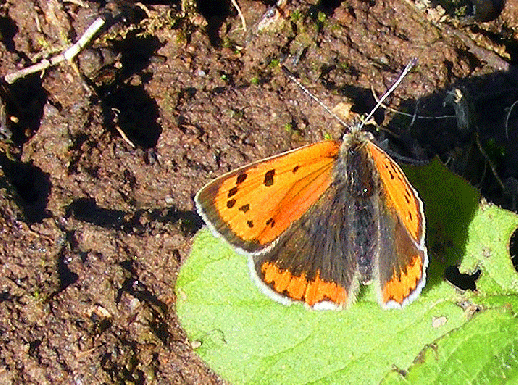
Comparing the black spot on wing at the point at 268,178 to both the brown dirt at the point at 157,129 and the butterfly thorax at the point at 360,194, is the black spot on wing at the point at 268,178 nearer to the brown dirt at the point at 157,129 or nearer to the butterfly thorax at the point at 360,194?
the butterfly thorax at the point at 360,194

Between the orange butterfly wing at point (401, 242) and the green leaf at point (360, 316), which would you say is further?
the green leaf at point (360, 316)

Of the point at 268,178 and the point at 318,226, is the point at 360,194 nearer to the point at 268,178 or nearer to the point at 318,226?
the point at 318,226

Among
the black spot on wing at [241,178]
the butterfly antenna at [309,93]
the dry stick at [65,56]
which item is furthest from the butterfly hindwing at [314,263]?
the dry stick at [65,56]

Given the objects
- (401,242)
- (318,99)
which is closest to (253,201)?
(401,242)

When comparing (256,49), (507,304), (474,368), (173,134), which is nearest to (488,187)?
(507,304)

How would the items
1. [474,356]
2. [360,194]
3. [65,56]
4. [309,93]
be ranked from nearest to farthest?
[474,356], [360,194], [309,93], [65,56]

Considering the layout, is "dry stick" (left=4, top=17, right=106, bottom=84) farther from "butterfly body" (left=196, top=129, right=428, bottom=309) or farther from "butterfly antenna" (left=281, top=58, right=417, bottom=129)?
A: "butterfly body" (left=196, top=129, right=428, bottom=309)

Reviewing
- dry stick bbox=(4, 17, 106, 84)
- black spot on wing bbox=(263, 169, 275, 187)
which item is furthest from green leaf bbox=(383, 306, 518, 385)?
dry stick bbox=(4, 17, 106, 84)
